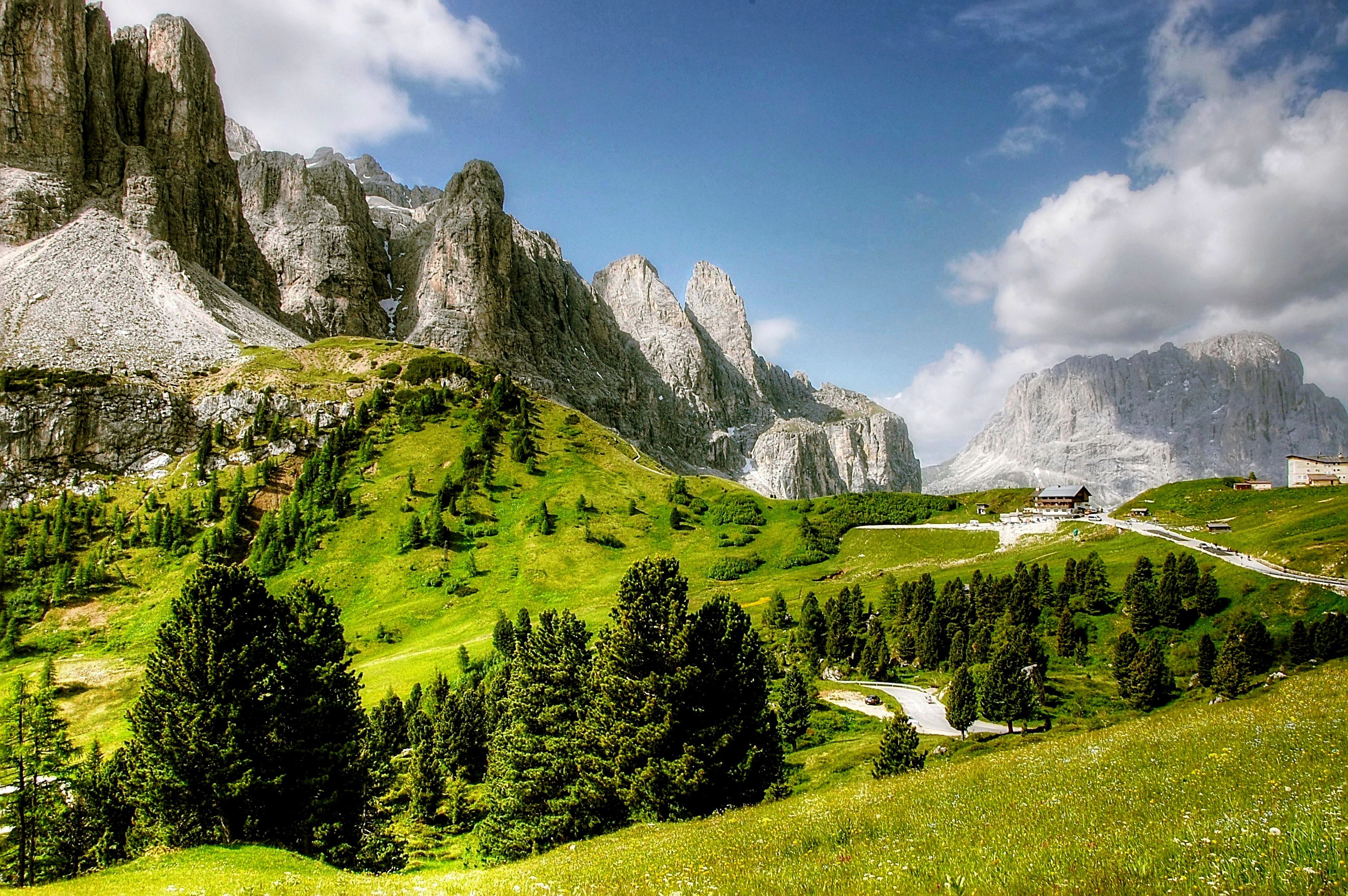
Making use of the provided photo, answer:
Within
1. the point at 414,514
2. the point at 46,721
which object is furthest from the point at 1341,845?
the point at 414,514

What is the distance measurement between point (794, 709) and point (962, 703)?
12.6 metres

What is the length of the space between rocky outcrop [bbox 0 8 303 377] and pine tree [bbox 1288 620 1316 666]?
167 metres

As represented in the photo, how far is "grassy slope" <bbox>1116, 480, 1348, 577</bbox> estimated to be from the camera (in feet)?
213

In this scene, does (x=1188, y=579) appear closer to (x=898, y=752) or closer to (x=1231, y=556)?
(x=1231, y=556)

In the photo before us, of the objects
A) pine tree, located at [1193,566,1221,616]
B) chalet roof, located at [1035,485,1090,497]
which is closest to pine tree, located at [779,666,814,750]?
pine tree, located at [1193,566,1221,616]

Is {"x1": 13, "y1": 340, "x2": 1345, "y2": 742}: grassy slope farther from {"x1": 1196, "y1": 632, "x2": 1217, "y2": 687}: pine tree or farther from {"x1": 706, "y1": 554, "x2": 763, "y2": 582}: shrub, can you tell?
{"x1": 1196, "y1": 632, "x2": 1217, "y2": 687}: pine tree

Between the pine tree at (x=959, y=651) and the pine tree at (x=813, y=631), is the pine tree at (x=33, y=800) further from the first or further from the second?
the pine tree at (x=959, y=651)

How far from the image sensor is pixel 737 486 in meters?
152

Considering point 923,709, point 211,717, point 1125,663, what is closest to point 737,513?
point 923,709

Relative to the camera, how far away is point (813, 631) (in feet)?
244

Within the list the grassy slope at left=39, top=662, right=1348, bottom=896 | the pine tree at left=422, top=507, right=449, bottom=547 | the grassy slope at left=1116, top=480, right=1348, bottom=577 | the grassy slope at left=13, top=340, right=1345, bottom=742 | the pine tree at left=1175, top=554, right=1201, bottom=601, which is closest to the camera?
the grassy slope at left=39, top=662, right=1348, bottom=896

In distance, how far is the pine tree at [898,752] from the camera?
34.1 metres

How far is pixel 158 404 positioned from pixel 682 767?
136474 mm

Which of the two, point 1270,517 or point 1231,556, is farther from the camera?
point 1270,517
